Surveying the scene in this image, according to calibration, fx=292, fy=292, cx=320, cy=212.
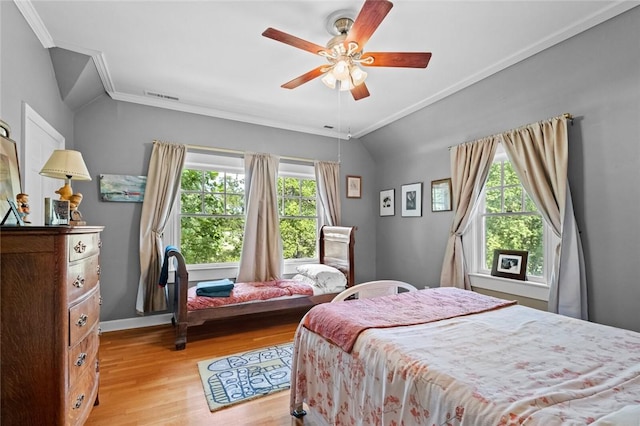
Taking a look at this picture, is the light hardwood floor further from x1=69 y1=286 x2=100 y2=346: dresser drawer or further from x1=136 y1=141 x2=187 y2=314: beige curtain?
x1=69 y1=286 x2=100 y2=346: dresser drawer

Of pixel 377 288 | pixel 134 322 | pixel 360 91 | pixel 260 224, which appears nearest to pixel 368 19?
pixel 360 91

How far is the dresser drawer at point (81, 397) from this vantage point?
1.45 m

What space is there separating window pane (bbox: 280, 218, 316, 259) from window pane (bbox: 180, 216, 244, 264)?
0.65 metres

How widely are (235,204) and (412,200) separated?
2478 millimetres

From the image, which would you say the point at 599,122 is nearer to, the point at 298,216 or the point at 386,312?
the point at 386,312

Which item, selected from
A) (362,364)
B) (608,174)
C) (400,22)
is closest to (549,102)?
(608,174)

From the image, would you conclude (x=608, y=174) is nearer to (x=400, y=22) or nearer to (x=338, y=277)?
(x=400, y=22)

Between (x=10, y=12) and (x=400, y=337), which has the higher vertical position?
(x=10, y=12)

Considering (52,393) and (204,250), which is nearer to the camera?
(52,393)

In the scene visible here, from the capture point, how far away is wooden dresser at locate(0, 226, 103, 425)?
1270 mm

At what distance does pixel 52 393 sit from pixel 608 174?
3661mm

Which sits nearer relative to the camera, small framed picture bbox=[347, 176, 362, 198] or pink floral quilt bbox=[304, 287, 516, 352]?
pink floral quilt bbox=[304, 287, 516, 352]

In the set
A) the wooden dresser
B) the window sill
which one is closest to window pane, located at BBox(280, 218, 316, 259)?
the window sill

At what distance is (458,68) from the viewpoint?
2709 mm
